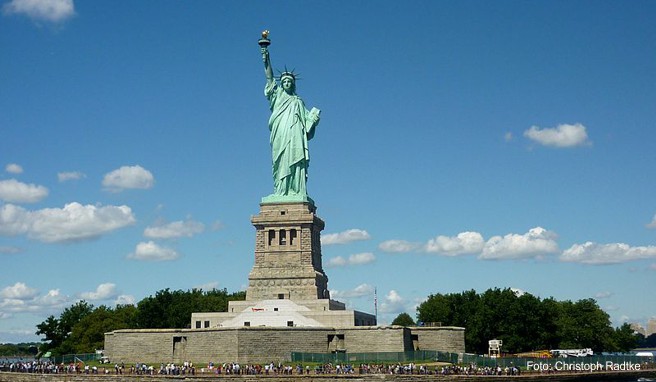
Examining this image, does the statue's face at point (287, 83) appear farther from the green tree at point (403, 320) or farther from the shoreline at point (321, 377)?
the green tree at point (403, 320)

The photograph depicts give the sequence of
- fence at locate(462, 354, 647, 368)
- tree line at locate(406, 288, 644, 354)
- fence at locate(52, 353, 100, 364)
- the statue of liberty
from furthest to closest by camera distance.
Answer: tree line at locate(406, 288, 644, 354) < the statue of liberty < fence at locate(52, 353, 100, 364) < fence at locate(462, 354, 647, 368)

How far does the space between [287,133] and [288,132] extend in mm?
138

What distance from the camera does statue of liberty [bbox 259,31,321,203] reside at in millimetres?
81000

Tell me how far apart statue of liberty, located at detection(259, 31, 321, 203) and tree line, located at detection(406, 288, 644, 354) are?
24963 mm

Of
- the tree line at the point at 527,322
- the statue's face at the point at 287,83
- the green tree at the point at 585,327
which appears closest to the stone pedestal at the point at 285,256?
the statue's face at the point at 287,83

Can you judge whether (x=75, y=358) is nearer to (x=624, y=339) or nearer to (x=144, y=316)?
(x=144, y=316)

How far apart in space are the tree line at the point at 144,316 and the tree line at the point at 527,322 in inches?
1019

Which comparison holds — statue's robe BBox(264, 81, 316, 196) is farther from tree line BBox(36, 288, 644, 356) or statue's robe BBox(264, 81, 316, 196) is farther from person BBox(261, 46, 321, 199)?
tree line BBox(36, 288, 644, 356)

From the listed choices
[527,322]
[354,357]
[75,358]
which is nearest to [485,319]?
[527,322]

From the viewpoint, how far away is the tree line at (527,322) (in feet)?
292

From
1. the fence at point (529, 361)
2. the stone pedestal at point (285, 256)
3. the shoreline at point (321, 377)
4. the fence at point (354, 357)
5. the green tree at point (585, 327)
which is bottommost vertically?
the shoreline at point (321, 377)

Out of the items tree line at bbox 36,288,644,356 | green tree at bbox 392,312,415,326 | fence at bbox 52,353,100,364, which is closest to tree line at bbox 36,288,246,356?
tree line at bbox 36,288,644,356

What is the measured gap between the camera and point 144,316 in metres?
92.1

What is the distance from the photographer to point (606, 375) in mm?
68062
